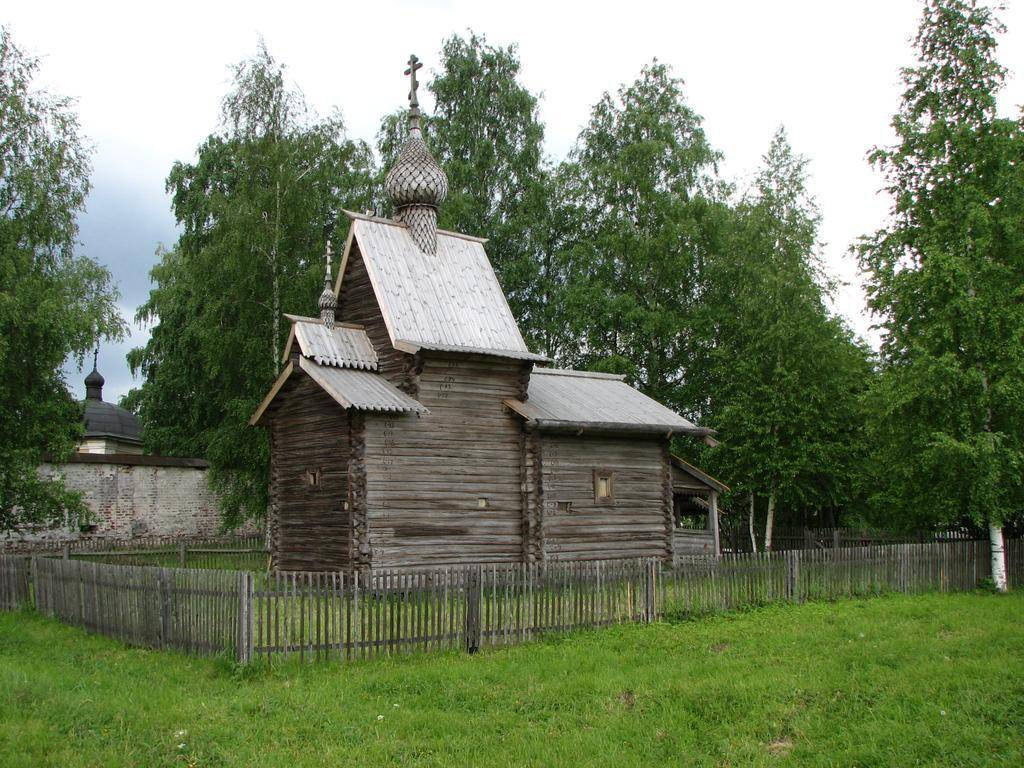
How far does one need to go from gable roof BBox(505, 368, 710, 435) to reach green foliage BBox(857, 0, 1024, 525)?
5.12m

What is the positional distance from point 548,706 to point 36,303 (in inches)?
736

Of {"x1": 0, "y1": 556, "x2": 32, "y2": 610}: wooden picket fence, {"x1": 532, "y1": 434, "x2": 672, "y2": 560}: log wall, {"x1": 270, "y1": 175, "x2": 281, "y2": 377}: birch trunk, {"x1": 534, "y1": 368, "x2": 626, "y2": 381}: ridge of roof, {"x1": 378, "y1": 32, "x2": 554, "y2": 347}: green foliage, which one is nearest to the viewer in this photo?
{"x1": 0, "y1": 556, "x2": 32, "y2": 610}: wooden picket fence

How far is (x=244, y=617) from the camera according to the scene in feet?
37.2

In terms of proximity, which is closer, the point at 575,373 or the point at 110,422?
the point at 575,373

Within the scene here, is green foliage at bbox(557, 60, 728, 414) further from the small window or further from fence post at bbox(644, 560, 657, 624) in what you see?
fence post at bbox(644, 560, 657, 624)

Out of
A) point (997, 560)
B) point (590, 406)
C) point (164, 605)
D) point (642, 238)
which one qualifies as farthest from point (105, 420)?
point (997, 560)

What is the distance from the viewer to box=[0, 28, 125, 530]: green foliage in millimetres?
22672

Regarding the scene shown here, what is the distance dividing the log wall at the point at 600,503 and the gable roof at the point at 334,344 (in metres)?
4.29

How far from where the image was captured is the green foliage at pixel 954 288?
20.0 meters

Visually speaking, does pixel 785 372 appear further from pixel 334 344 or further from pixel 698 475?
pixel 334 344

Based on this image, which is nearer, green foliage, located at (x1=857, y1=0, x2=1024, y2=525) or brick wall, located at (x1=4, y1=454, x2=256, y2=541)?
green foliage, located at (x1=857, y1=0, x2=1024, y2=525)

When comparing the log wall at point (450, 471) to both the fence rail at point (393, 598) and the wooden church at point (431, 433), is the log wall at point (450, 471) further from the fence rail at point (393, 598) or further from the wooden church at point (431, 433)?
the fence rail at point (393, 598)

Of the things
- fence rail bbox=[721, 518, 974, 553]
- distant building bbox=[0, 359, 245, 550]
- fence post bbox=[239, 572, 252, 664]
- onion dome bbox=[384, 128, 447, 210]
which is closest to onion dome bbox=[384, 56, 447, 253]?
onion dome bbox=[384, 128, 447, 210]

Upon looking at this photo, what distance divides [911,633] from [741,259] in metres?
19.8
